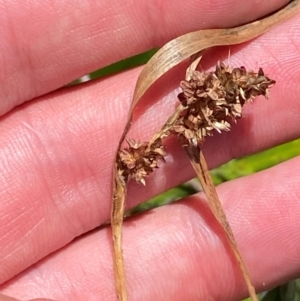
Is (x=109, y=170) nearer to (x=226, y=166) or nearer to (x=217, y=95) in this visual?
(x=217, y=95)

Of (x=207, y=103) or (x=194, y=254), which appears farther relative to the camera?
(x=194, y=254)

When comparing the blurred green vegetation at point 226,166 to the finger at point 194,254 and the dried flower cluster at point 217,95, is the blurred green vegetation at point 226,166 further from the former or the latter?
the dried flower cluster at point 217,95

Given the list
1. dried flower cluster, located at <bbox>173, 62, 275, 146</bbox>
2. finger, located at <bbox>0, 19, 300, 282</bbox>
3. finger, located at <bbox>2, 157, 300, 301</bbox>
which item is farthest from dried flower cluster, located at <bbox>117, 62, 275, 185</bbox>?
finger, located at <bbox>2, 157, 300, 301</bbox>

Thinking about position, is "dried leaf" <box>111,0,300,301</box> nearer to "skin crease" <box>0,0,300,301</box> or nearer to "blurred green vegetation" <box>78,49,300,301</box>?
"skin crease" <box>0,0,300,301</box>

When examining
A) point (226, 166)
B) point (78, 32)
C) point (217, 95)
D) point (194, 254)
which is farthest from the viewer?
point (226, 166)

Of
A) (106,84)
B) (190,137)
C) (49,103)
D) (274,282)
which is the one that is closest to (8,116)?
(49,103)

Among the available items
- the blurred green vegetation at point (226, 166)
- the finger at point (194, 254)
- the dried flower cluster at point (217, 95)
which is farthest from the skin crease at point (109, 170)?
the blurred green vegetation at point (226, 166)

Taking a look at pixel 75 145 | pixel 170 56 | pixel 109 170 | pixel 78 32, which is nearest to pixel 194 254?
pixel 109 170

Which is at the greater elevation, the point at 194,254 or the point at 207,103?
the point at 207,103
